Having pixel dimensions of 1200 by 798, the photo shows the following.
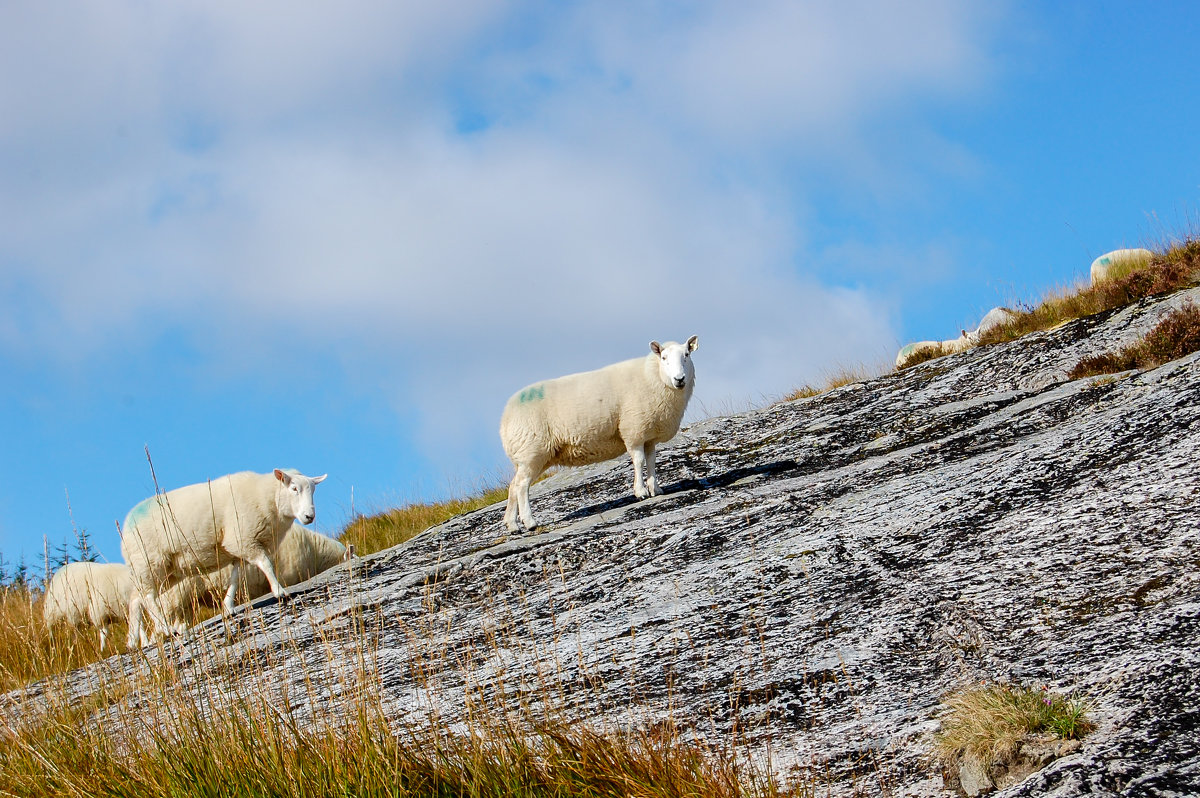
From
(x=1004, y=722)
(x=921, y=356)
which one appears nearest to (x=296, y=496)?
(x=1004, y=722)

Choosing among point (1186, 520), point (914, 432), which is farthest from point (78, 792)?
point (914, 432)

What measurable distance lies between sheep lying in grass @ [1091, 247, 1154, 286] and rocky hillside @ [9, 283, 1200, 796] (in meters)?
8.75

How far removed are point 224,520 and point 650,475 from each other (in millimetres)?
4684

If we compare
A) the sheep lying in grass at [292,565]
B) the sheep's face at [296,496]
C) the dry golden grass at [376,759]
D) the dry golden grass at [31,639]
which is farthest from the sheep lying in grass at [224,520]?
the dry golden grass at [376,759]

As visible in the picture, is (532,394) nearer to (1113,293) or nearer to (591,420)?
(591,420)

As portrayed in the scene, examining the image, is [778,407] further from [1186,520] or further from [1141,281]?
[1186,520]

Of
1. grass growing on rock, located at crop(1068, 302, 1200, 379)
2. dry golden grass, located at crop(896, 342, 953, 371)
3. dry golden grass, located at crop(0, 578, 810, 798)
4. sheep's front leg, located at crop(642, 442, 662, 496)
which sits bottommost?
dry golden grass, located at crop(0, 578, 810, 798)

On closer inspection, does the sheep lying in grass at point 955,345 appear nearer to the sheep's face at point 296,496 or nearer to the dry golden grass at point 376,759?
the sheep's face at point 296,496

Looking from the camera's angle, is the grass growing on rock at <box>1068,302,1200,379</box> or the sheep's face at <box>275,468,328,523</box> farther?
the sheep's face at <box>275,468,328,523</box>

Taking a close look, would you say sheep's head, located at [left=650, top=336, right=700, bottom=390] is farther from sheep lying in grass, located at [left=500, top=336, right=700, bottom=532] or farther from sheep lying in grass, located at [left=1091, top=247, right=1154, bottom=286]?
sheep lying in grass, located at [left=1091, top=247, right=1154, bottom=286]

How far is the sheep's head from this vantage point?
32.7 ft

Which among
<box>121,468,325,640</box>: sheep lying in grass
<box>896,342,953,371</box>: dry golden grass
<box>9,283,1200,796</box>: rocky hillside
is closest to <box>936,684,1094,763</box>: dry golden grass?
<box>9,283,1200,796</box>: rocky hillside

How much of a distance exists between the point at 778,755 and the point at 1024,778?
0.93 m

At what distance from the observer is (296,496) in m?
10.5
